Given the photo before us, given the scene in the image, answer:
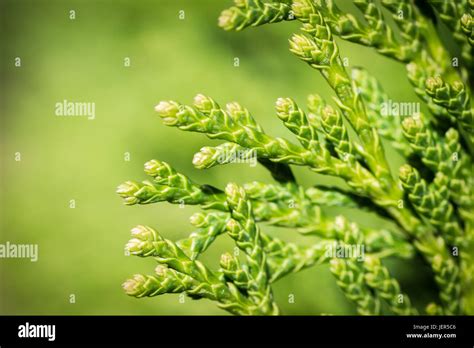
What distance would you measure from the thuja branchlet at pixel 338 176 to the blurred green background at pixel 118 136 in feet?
1.96

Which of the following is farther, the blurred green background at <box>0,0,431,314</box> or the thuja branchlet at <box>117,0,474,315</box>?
→ the blurred green background at <box>0,0,431,314</box>

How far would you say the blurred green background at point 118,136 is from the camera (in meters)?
2.35

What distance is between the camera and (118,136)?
2.42 metres

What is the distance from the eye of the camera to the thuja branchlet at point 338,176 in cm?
151

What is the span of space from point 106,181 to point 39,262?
535 mm

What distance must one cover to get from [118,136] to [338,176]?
123 centimetres

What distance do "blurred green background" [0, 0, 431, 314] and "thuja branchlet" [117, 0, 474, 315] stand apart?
23.6 inches

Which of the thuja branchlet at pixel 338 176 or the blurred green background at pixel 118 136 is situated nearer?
the thuja branchlet at pixel 338 176

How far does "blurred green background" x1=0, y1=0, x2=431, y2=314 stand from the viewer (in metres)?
2.35

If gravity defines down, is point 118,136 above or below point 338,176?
above

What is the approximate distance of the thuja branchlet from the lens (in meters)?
1.51

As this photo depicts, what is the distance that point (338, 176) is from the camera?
5.28 ft

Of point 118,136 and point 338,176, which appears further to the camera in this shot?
point 118,136
